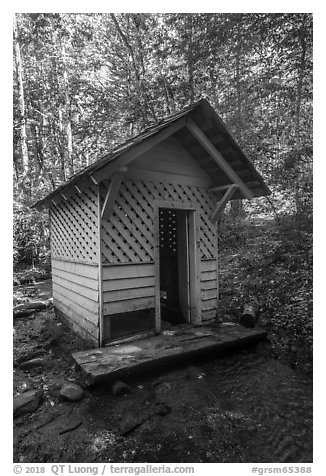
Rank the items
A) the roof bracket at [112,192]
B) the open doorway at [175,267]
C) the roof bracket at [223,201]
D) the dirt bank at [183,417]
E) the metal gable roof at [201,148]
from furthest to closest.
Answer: the open doorway at [175,267]
the roof bracket at [223,201]
the metal gable roof at [201,148]
the roof bracket at [112,192]
the dirt bank at [183,417]

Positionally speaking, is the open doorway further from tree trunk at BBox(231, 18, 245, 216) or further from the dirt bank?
tree trunk at BBox(231, 18, 245, 216)

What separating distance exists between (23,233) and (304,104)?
278 inches

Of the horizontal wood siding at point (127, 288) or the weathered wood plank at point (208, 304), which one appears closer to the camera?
the horizontal wood siding at point (127, 288)

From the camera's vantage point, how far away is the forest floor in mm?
2439

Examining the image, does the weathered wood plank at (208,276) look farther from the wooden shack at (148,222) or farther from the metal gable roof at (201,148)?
the metal gable roof at (201,148)

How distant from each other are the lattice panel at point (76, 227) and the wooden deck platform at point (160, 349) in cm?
134

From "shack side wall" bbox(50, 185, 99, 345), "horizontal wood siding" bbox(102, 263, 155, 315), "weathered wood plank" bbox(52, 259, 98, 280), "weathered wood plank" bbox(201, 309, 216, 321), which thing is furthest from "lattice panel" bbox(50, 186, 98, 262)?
"weathered wood plank" bbox(201, 309, 216, 321)

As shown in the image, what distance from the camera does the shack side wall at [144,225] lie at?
3.98 meters

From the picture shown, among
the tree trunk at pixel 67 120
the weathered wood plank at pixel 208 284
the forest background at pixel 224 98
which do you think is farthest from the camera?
the tree trunk at pixel 67 120

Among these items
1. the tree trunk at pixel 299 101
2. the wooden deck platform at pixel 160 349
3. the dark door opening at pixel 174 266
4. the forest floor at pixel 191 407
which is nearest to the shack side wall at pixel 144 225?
the dark door opening at pixel 174 266

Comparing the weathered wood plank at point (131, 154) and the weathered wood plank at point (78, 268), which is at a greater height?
the weathered wood plank at point (131, 154)

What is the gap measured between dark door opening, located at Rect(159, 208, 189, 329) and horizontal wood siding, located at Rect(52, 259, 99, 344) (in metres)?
1.33
